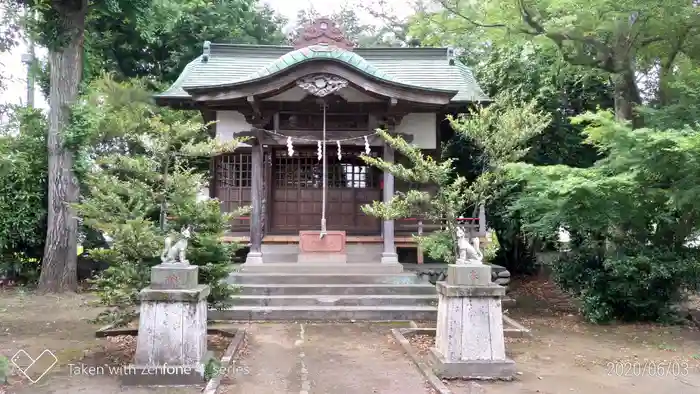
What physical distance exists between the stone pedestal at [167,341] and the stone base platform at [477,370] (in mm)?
2814

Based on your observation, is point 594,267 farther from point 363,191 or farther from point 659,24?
point 363,191

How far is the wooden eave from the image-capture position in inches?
424

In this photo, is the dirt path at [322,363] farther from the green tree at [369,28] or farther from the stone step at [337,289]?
the green tree at [369,28]

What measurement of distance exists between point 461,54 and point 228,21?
9.54 meters

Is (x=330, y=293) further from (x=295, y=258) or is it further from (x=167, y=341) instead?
(x=167, y=341)

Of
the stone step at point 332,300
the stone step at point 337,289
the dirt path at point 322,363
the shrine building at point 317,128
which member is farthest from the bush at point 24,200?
the dirt path at point 322,363

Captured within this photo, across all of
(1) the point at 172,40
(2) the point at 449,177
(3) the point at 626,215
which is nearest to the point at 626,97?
(3) the point at 626,215

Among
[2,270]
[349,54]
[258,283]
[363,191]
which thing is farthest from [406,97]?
[2,270]

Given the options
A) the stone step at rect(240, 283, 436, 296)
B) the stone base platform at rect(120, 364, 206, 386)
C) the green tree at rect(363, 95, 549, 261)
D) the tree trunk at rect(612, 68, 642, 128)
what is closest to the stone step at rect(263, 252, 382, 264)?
the stone step at rect(240, 283, 436, 296)

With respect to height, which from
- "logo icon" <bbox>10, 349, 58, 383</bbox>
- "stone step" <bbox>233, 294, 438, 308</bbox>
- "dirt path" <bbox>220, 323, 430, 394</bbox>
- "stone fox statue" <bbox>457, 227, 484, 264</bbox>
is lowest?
"dirt path" <bbox>220, 323, 430, 394</bbox>

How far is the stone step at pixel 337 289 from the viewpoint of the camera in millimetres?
10078

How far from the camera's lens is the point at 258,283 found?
10352 mm

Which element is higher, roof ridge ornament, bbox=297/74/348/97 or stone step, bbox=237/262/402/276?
roof ridge ornament, bbox=297/74/348/97

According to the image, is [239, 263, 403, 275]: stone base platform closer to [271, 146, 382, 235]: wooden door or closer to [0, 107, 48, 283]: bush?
[271, 146, 382, 235]: wooden door
